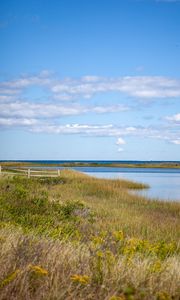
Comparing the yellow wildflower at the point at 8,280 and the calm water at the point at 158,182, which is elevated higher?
the yellow wildflower at the point at 8,280

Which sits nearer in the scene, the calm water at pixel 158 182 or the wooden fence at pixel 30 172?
the calm water at pixel 158 182

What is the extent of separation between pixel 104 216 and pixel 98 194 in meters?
11.5

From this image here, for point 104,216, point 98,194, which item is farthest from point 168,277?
point 98,194

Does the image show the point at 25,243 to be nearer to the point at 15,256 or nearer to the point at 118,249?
the point at 15,256

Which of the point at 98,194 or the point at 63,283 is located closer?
→ the point at 63,283

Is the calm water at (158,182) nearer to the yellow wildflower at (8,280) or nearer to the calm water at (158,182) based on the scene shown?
the calm water at (158,182)

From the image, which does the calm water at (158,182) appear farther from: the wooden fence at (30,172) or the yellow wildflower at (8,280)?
the yellow wildflower at (8,280)

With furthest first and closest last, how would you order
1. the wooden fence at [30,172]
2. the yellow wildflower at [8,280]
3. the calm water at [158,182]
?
the wooden fence at [30,172] → the calm water at [158,182] → the yellow wildflower at [8,280]

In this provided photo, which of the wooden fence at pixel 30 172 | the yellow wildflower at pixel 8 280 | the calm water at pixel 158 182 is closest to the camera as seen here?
the yellow wildflower at pixel 8 280

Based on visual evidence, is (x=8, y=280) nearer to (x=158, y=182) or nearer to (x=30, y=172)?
(x=30, y=172)

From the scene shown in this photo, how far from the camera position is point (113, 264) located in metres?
5.22

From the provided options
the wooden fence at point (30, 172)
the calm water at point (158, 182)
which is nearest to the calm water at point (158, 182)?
the calm water at point (158, 182)

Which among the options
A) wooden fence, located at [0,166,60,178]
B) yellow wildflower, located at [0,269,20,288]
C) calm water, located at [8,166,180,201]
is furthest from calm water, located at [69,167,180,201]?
yellow wildflower, located at [0,269,20,288]

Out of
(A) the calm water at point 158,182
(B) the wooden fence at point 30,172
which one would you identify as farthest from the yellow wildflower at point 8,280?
(B) the wooden fence at point 30,172
